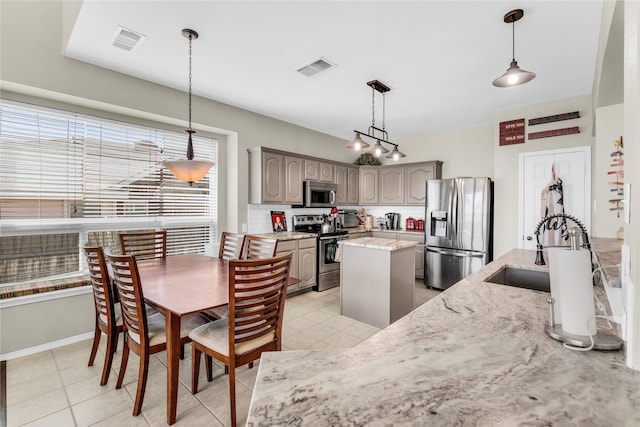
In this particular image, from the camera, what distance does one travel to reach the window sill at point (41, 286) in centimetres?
258

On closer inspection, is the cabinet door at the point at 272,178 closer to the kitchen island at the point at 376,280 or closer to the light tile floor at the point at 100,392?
the kitchen island at the point at 376,280

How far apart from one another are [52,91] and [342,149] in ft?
14.7

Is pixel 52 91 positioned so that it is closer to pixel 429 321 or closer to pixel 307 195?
pixel 307 195

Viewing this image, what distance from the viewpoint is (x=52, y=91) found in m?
2.70

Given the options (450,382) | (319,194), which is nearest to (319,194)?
(319,194)

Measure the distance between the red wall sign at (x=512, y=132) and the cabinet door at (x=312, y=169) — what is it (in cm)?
284

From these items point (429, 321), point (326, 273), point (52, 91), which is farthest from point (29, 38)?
point (326, 273)

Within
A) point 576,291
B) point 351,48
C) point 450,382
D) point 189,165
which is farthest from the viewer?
point 351,48

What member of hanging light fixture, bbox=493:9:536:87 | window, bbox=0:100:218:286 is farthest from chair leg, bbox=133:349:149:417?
hanging light fixture, bbox=493:9:536:87

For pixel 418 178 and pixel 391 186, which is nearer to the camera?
pixel 418 178

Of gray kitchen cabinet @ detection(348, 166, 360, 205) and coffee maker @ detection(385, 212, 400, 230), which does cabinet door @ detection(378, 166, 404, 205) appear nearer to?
coffee maker @ detection(385, 212, 400, 230)

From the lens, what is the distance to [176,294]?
1899 mm

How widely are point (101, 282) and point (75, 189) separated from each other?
1.55 m

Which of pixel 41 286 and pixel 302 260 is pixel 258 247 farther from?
pixel 41 286
